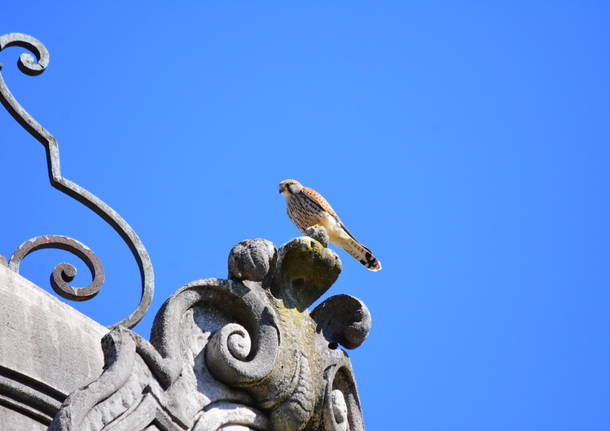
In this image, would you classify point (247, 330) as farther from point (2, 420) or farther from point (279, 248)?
point (2, 420)

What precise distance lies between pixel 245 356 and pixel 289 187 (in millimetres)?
4103

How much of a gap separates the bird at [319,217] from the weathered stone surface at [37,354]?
3123 millimetres

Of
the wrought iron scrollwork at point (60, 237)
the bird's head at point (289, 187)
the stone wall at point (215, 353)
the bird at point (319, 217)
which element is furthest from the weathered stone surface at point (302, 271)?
the bird's head at point (289, 187)

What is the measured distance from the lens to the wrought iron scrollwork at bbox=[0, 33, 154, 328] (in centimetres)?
510

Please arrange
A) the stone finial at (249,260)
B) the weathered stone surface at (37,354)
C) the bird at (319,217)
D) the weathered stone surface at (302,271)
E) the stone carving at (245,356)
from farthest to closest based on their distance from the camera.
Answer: the bird at (319,217), the weathered stone surface at (302,271), the stone finial at (249,260), the weathered stone surface at (37,354), the stone carving at (245,356)

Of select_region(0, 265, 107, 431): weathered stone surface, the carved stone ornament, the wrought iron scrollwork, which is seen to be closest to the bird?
the wrought iron scrollwork

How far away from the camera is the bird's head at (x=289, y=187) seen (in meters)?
8.34

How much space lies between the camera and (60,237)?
5219 mm

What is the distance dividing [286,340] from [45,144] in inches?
62.9

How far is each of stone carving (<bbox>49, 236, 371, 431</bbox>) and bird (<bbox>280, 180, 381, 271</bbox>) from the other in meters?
2.83

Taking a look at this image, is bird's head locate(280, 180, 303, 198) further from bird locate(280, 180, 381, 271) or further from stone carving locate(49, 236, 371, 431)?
stone carving locate(49, 236, 371, 431)

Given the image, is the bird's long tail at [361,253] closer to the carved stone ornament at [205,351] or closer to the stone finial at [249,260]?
the carved stone ornament at [205,351]

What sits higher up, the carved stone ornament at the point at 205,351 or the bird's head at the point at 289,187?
the bird's head at the point at 289,187

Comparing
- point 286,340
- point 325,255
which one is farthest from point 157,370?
point 325,255
